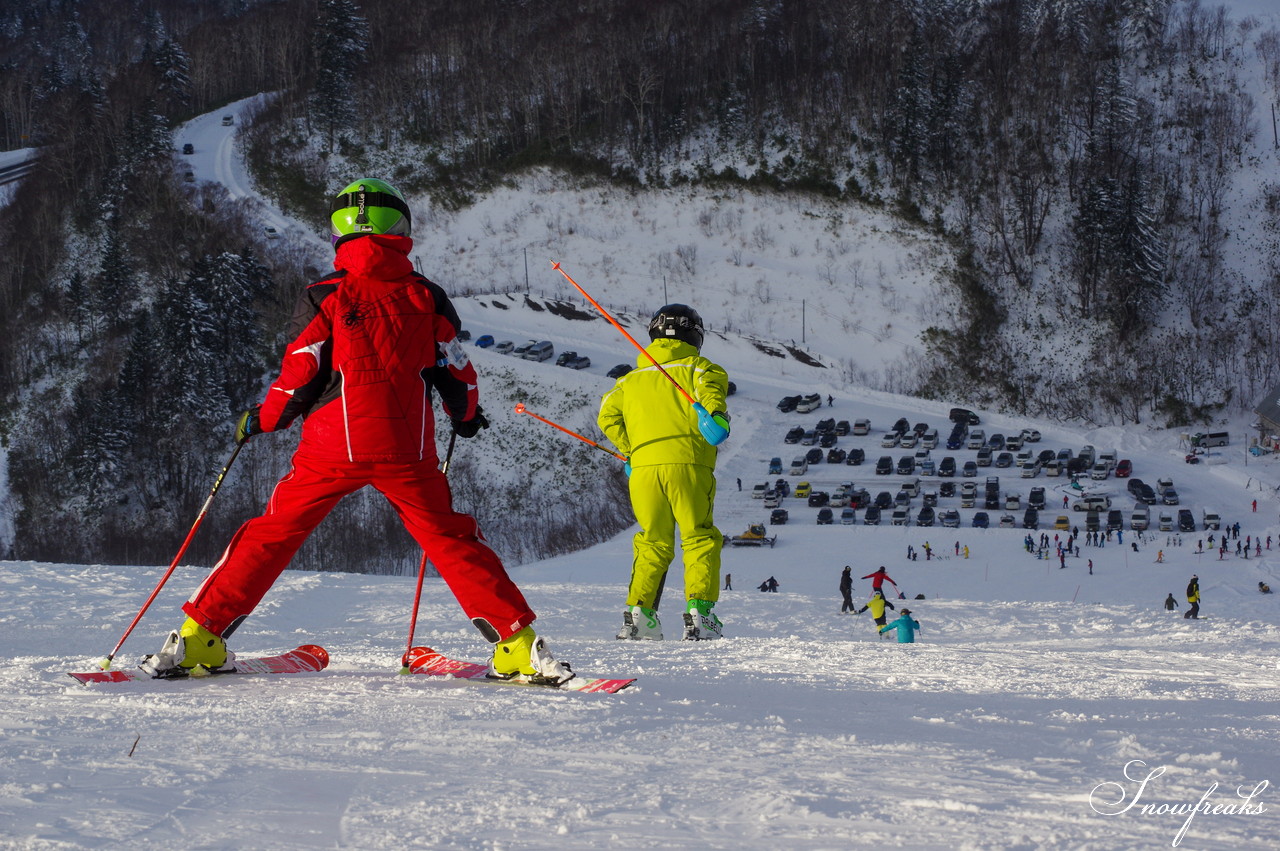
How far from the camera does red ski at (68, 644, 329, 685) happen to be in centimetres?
416

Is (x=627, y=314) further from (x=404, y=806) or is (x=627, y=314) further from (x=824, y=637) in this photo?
(x=404, y=806)

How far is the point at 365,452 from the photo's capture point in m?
4.15

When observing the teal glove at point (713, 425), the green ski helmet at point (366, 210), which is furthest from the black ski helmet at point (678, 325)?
the green ski helmet at point (366, 210)

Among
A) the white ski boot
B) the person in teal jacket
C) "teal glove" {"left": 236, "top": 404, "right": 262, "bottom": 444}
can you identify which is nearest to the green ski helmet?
"teal glove" {"left": 236, "top": 404, "right": 262, "bottom": 444}

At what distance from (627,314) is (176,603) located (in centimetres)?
4467

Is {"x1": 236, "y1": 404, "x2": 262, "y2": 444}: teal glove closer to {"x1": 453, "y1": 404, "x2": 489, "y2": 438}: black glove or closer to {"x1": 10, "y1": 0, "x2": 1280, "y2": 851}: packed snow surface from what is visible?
{"x1": 453, "y1": 404, "x2": 489, "y2": 438}: black glove

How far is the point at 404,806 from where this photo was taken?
253cm

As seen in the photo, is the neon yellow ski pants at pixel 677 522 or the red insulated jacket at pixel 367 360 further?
the neon yellow ski pants at pixel 677 522

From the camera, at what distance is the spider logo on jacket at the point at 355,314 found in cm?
424

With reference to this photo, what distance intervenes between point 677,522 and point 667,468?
389mm

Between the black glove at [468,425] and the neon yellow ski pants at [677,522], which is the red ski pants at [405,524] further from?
the neon yellow ski pants at [677,522]

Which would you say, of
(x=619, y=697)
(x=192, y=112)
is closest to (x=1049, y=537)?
(x=619, y=697)

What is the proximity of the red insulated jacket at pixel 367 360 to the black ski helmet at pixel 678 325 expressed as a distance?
2982 millimetres

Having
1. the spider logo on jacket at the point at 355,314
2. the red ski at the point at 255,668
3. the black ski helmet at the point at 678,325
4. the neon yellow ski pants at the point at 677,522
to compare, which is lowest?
the red ski at the point at 255,668
